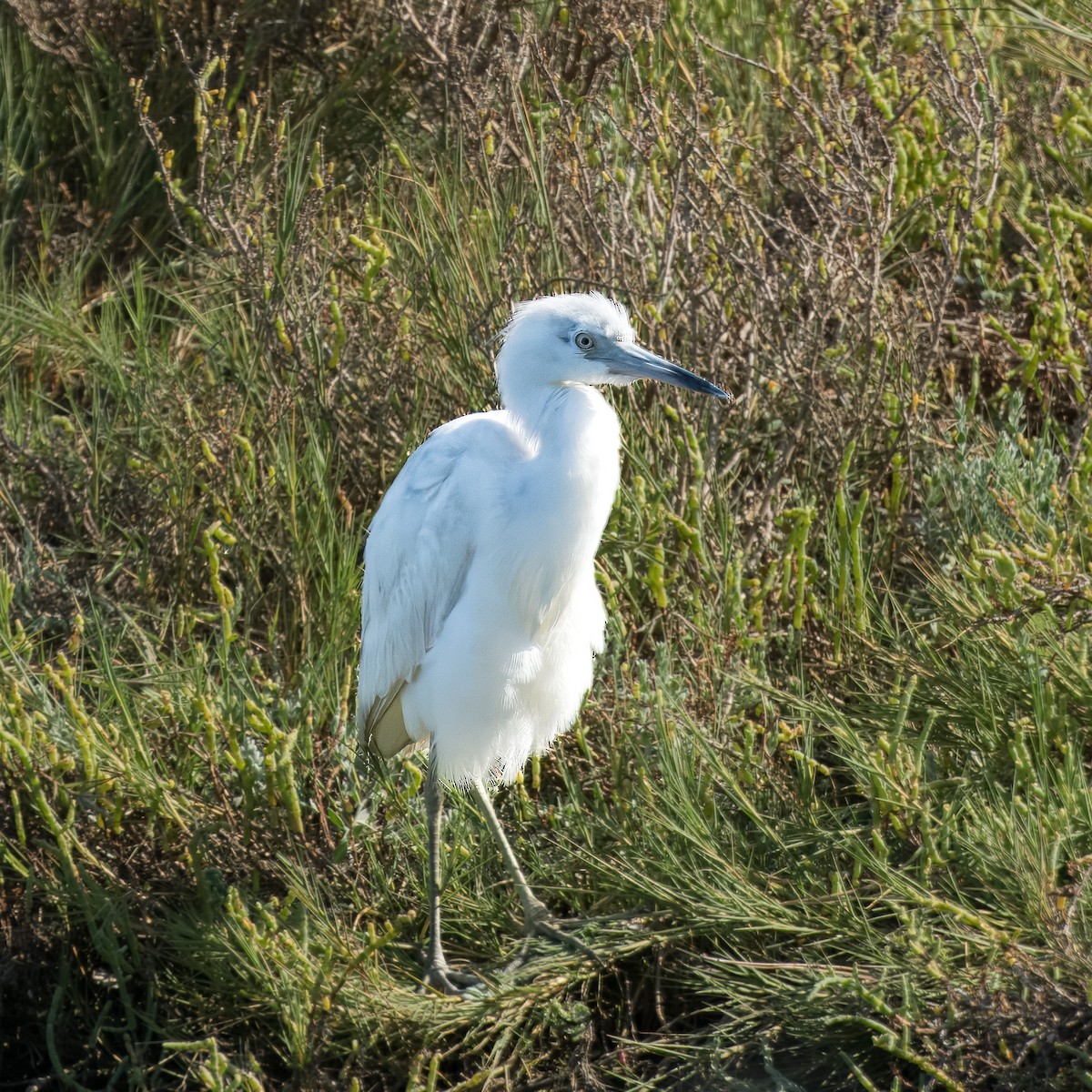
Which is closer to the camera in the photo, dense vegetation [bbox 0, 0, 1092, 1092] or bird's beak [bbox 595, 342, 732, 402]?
dense vegetation [bbox 0, 0, 1092, 1092]

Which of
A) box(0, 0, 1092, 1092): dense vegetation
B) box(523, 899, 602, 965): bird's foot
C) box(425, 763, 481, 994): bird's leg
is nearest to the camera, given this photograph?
box(0, 0, 1092, 1092): dense vegetation

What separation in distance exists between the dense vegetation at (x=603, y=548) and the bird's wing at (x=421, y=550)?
229 millimetres

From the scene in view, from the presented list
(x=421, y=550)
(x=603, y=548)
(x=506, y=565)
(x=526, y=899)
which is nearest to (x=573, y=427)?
(x=506, y=565)

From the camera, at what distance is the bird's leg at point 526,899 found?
2.49 m

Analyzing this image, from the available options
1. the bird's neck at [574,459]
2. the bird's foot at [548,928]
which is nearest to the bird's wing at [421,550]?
the bird's neck at [574,459]

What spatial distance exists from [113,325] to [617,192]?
1.53m

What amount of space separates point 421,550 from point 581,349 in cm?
50

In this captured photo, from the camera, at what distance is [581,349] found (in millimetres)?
2486

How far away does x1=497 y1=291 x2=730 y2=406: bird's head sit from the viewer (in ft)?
8.08

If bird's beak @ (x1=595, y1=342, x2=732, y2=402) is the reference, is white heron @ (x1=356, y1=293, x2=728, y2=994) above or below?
below

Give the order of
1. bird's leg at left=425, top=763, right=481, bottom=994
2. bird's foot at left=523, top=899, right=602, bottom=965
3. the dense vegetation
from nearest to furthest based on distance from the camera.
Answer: the dense vegetation < bird's foot at left=523, top=899, right=602, bottom=965 < bird's leg at left=425, top=763, right=481, bottom=994

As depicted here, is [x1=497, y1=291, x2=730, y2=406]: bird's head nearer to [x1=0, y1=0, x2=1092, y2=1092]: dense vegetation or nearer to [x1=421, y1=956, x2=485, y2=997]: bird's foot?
[x1=0, y1=0, x2=1092, y2=1092]: dense vegetation

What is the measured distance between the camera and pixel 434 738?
8.96 ft

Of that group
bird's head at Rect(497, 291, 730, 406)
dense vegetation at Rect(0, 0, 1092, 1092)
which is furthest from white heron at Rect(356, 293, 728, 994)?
dense vegetation at Rect(0, 0, 1092, 1092)
